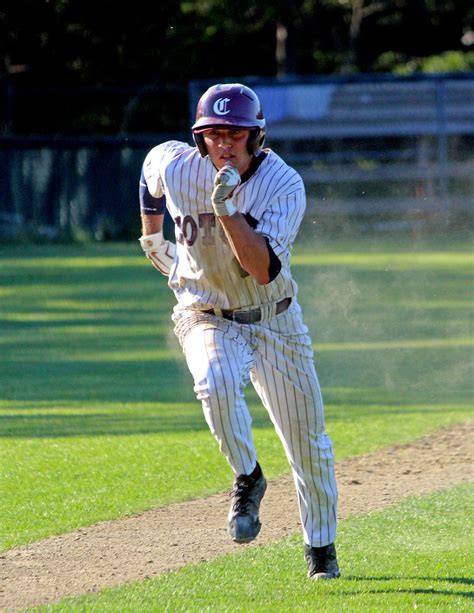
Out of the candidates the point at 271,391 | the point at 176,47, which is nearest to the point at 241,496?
the point at 271,391

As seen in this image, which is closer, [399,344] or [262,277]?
[262,277]

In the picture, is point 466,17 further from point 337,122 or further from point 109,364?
point 109,364

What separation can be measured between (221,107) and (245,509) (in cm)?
151

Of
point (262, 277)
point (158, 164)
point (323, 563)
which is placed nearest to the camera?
point (262, 277)

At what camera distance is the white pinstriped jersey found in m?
4.70

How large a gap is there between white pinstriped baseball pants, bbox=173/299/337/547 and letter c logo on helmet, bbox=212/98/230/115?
79cm

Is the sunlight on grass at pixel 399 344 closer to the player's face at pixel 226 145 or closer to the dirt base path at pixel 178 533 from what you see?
the dirt base path at pixel 178 533

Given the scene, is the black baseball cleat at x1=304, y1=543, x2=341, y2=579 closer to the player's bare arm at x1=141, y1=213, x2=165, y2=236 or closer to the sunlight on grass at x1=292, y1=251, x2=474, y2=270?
the player's bare arm at x1=141, y1=213, x2=165, y2=236

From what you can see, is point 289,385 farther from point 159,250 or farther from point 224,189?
point 159,250

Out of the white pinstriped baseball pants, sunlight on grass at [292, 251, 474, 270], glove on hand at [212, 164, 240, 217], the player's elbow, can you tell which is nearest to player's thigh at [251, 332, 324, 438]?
the white pinstriped baseball pants

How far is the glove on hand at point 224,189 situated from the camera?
4.36 metres

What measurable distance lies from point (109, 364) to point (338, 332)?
3055mm

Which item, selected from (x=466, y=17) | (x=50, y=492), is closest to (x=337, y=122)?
(x=466, y=17)

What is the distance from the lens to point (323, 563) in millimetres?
4883
